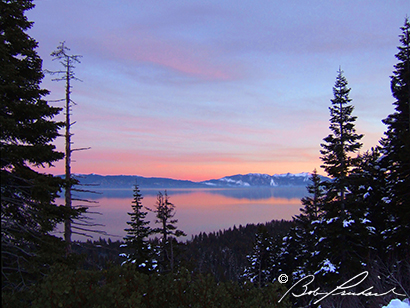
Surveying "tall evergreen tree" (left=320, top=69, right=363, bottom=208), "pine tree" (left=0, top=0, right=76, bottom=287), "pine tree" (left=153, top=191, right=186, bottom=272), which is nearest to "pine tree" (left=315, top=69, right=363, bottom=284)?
"tall evergreen tree" (left=320, top=69, right=363, bottom=208)

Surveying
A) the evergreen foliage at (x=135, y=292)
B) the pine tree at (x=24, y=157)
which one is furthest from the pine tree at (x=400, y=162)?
the pine tree at (x=24, y=157)

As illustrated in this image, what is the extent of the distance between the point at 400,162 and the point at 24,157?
78.7 feet

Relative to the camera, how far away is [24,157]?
9.12 metres

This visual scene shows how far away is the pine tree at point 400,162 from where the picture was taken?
18.2m

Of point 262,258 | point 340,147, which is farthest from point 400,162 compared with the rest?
point 262,258

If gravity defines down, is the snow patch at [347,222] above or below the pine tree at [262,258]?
above

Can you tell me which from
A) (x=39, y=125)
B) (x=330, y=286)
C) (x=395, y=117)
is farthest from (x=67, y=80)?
(x=395, y=117)

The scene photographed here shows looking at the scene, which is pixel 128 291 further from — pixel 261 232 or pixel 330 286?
pixel 261 232

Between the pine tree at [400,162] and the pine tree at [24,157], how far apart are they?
66.7 ft

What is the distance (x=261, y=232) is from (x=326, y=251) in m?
16.0

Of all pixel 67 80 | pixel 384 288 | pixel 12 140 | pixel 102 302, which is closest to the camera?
pixel 102 302

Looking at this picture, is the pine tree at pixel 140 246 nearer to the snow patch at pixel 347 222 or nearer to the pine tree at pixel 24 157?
the pine tree at pixel 24 157

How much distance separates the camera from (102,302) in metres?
5.59

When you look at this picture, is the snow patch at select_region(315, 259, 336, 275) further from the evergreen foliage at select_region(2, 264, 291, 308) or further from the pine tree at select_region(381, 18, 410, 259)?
the evergreen foliage at select_region(2, 264, 291, 308)
